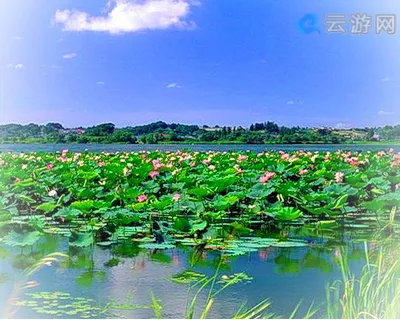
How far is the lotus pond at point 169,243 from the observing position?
2238mm

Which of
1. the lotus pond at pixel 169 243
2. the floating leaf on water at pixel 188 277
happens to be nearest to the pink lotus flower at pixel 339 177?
the lotus pond at pixel 169 243

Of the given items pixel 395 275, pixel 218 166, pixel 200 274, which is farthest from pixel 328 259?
pixel 218 166

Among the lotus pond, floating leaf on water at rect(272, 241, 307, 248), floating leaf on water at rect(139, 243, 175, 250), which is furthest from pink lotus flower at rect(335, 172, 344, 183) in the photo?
floating leaf on water at rect(139, 243, 175, 250)

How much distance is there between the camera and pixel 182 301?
7.22ft

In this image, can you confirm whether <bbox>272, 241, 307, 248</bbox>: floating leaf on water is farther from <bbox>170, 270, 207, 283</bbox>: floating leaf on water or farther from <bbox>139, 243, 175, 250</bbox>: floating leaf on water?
<bbox>170, 270, 207, 283</bbox>: floating leaf on water

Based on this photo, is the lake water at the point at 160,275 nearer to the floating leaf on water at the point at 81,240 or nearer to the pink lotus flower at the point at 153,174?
the floating leaf on water at the point at 81,240

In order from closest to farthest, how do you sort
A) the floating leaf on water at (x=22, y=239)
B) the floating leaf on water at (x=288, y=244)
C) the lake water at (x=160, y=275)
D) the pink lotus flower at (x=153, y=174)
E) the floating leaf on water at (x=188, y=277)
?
the lake water at (x=160, y=275) → the floating leaf on water at (x=188, y=277) → the floating leaf on water at (x=22, y=239) → the floating leaf on water at (x=288, y=244) → the pink lotus flower at (x=153, y=174)

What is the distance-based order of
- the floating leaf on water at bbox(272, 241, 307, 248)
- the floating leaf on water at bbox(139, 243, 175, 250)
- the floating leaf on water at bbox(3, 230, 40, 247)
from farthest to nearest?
the floating leaf on water at bbox(272, 241, 307, 248) → the floating leaf on water at bbox(139, 243, 175, 250) → the floating leaf on water at bbox(3, 230, 40, 247)

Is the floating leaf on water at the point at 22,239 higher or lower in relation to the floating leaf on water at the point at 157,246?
higher

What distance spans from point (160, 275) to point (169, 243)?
1.43 feet

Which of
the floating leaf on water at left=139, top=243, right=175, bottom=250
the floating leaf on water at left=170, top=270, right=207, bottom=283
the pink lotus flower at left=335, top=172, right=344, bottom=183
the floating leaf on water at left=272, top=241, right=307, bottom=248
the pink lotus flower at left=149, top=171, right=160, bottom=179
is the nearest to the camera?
the floating leaf on water at left=170, top=270, right=207, bottom=283

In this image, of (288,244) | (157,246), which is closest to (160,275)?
(157,246)

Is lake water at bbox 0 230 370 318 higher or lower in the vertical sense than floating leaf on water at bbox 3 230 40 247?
lower

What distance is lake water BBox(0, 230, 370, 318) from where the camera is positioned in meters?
2.18
